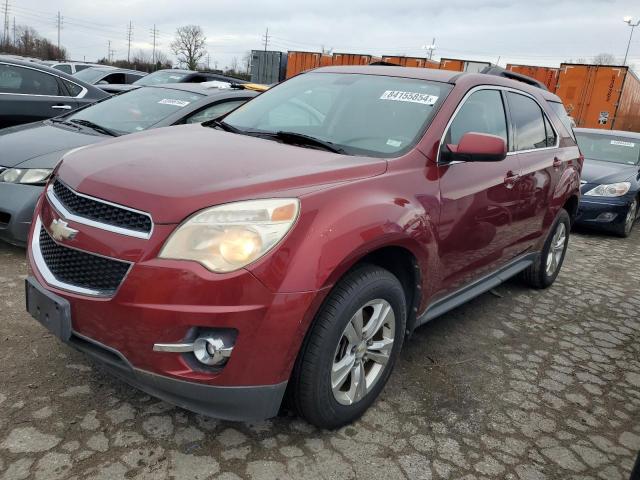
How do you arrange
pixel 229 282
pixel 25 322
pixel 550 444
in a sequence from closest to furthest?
pixel 229 282 < pixel 550 444 < pixel 25 322

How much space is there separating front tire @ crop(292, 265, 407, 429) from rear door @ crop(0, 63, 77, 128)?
4.82 metres

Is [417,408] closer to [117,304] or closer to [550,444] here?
[550,444]

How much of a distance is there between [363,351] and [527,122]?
95.7 inches

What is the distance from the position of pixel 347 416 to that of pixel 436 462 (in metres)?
0.43

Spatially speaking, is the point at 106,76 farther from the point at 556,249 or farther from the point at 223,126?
the point at 556,249

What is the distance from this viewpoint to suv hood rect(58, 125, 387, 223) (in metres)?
2.06

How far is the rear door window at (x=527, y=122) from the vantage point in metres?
3.80

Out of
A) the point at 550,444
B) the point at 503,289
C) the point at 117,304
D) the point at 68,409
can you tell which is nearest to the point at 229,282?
the point at 117,304

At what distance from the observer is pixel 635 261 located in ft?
20.8

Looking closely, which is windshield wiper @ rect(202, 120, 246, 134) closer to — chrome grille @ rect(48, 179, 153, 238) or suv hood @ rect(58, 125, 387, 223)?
suv hood @ rect(58, 125, 387, 223)

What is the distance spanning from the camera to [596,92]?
16781mm

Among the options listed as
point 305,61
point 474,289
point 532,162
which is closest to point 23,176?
point 474,289

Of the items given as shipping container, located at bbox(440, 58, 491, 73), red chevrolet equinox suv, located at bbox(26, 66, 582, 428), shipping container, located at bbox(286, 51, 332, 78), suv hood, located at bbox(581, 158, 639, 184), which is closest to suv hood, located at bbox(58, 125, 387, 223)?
red chevrolet equinox suv, located at bbox(26, 66, 582, 428)

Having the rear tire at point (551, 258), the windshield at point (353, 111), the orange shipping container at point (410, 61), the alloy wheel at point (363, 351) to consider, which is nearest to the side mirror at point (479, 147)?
the windshield at point (353, 111)
